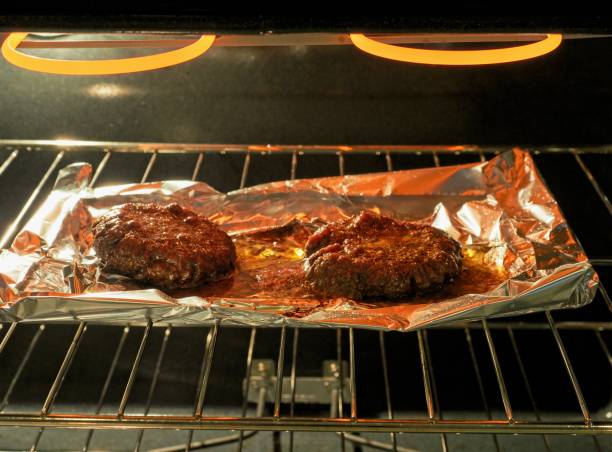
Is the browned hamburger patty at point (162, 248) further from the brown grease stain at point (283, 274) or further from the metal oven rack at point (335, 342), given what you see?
the metal oven rack at point (335, 342)

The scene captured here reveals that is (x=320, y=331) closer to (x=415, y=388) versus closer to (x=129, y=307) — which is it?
Answer: (x=415, y=388)

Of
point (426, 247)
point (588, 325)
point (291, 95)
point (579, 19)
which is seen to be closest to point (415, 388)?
point (588, 325)

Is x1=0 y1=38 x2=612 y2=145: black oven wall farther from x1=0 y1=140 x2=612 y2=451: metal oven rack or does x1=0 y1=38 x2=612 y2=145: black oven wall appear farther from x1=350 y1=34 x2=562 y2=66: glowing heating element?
x1=350 y1=34 x2=562 y2=66: glowing heating element

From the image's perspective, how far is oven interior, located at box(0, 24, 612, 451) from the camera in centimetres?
224

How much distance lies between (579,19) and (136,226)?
1.29 meters

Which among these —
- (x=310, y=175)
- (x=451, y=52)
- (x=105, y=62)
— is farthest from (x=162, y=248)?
(x=451, y=52)

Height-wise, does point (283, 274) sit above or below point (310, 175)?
below

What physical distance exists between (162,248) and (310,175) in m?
0.83

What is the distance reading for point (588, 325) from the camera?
220 centimetres

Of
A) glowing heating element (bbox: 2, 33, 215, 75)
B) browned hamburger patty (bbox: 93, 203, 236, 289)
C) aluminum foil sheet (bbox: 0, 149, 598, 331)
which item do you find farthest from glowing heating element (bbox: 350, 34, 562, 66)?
browned hamburger patty (bbox: 93, 203, 236, 289)

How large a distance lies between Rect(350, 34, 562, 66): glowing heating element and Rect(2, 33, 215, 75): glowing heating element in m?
0.34

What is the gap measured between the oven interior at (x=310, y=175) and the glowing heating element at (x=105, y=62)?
749 millimetres

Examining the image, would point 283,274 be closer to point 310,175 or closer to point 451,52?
point 310,175

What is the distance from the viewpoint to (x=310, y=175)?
2.46 meters
